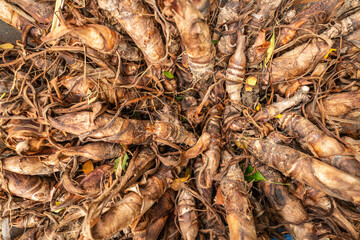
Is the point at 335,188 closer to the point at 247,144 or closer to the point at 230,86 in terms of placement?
the point at 247,144

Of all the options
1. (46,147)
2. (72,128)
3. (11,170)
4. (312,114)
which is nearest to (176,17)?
(72,128)

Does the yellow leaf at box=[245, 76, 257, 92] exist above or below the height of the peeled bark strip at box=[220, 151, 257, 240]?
above

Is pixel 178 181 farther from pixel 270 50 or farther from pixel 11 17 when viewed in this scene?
A: pixel 11 17

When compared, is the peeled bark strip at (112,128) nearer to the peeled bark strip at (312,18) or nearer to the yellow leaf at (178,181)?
the yellow leaf at (178,181)

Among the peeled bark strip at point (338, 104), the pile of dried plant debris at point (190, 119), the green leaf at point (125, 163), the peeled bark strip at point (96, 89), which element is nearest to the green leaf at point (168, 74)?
the pile of dried plant debris at point (190, 119)

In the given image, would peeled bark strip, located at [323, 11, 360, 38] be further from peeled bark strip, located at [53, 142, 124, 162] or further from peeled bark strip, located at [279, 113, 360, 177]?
peeled bark strip, located at [53, 142, 124, 162]

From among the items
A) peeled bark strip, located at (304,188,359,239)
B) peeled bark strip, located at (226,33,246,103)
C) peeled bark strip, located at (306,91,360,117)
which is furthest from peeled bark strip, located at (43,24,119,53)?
peeled bark strip, located at (304,188,359,239)

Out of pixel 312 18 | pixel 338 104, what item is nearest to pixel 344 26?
pixel 312 18
